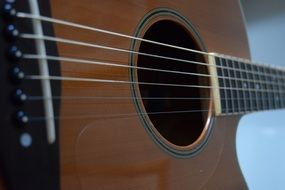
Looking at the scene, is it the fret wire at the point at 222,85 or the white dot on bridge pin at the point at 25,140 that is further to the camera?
the fret wire at the point at 222,85

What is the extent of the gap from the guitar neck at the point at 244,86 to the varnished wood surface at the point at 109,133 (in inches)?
4.2

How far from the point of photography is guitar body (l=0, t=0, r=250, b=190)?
36 centimetres

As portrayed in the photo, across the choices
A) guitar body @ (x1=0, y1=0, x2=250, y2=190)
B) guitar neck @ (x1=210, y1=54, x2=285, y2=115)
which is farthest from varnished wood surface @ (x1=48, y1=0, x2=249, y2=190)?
guitar neck @ (x1=210, y1=54, x2=285, y2=115)

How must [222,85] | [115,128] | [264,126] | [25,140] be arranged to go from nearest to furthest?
[25,140] < [115,128] < [222,85] < [264,126]

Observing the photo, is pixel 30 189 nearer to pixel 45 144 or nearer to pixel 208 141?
pixel 45 144

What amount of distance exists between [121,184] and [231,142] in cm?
30

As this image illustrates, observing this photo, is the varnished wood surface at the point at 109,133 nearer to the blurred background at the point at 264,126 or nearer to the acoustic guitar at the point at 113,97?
the acoustic guitar at the point at 113,97

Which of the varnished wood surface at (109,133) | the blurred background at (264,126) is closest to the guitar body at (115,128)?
the varnished wood surface at (109,133)

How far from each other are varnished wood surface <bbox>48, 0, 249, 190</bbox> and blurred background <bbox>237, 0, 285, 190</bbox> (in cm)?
50

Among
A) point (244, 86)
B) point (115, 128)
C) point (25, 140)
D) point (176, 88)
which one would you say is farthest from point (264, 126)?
point (25, 140)

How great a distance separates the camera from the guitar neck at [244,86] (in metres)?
0.62

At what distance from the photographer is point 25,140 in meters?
0.31

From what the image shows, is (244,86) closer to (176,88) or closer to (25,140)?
(176,88)

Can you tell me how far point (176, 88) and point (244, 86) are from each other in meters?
0.15
